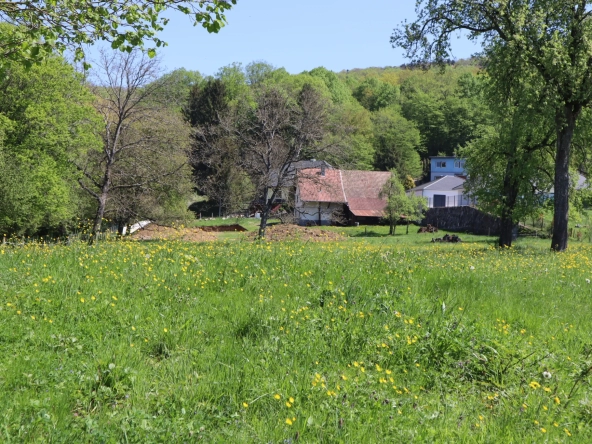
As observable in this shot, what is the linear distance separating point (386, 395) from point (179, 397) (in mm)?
1895

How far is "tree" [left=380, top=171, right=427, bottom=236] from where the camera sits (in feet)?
183

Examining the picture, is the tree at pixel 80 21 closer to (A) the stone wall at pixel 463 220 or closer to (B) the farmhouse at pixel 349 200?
(A) the stone wall at pixel 463 220

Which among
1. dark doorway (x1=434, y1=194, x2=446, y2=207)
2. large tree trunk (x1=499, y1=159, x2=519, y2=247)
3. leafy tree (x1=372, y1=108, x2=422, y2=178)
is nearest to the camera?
large tree trunk (x1=499, y1=159, x2=519, y2=247)

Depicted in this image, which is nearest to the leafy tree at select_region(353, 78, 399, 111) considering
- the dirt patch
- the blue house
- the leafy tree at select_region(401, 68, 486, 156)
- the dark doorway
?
the leafy tree at select_region(401, 68, 486, 156)

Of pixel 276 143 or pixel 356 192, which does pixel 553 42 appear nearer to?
pixel 276 143

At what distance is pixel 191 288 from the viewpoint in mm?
7398

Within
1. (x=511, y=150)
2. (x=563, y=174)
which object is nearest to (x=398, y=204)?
(x=511, y=150)

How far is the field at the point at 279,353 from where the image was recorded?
4.31 metres

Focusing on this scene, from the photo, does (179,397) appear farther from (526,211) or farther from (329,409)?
(526,211)

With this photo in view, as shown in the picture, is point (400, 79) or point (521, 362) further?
point (400, 79)

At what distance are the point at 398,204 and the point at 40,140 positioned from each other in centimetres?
3543

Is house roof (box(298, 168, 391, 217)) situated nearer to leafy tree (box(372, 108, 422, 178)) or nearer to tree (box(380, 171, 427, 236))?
tree (box(380, 171, 427, 236))

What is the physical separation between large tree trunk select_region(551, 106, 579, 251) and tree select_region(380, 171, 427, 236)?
36.1m

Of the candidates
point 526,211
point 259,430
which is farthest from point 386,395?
point 526,211
